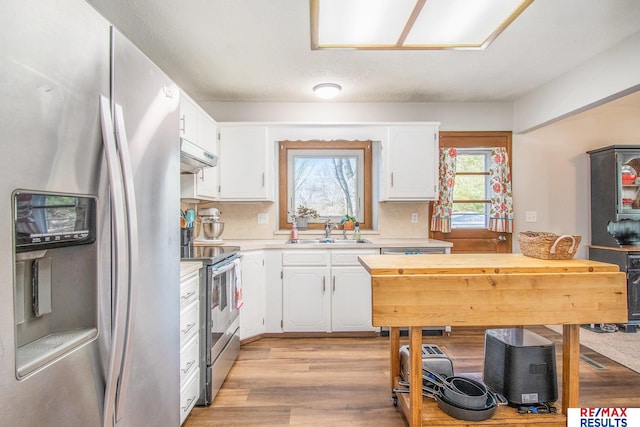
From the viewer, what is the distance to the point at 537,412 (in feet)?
5.62

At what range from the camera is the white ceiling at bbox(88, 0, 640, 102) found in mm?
2018

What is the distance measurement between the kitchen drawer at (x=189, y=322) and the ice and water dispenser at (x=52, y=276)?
105cm

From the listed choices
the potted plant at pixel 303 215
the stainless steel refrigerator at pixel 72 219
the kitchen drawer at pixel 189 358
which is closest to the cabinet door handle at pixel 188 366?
the kitchen drawer at pixel 189 358

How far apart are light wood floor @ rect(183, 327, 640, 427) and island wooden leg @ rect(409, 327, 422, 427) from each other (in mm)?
326

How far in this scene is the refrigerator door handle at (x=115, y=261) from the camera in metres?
0.82

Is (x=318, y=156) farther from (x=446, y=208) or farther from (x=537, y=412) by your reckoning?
(x=537, y=412)

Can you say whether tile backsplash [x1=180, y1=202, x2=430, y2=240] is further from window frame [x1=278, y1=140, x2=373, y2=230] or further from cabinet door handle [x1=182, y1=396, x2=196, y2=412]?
cabinet door handle [x1=182, y1=396, x2=196, y2=412]

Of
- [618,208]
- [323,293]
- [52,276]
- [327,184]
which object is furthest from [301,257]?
[618,208]

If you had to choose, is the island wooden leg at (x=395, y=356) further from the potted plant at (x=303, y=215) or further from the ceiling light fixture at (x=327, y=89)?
the ceiling light fixture at (x=327, y=89)

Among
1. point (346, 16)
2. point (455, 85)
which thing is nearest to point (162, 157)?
point (346, 16)

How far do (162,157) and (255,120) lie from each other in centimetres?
262

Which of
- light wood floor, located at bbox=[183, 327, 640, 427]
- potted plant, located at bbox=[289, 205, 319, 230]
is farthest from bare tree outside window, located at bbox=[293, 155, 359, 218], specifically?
light wood floor, located at bbox=[183, 327, 640, 427]

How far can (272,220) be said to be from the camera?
146 inches

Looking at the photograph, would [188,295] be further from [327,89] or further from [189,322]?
[327,89]
